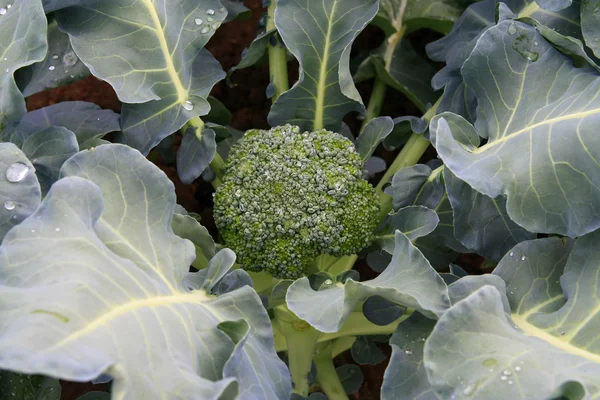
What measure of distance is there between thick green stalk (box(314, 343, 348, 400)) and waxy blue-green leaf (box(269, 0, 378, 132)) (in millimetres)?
549

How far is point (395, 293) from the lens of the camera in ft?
2.50

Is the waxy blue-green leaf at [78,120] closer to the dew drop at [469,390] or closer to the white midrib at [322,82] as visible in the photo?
the white midrib at [322,82]

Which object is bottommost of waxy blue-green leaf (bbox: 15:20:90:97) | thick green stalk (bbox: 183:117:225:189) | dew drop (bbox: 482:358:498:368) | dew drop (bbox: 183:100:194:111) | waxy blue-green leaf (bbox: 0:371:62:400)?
waxy blue-green leaf (bbox: 0:371:62:400)

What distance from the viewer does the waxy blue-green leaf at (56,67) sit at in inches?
41.8

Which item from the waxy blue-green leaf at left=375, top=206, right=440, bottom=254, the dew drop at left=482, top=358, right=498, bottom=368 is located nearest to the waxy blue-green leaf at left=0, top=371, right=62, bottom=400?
the waxy blue-green leaf at left=375, top=206, right=440, bottom=254

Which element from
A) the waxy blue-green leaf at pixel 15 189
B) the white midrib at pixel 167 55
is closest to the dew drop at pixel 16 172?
the waxy blue-green leaf at pixel 15 189

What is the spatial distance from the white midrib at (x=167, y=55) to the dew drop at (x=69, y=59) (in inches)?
6.9

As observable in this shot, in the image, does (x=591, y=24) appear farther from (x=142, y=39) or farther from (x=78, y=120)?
(x=78, y=120)

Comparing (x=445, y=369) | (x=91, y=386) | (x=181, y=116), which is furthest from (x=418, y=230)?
(x=91, y=386)

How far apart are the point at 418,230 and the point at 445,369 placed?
1.04 feet

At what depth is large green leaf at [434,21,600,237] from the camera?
828 millimetres

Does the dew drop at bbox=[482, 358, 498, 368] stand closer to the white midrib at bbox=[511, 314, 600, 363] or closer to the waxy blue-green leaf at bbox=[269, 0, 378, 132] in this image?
the white midrib at bbox=[511, 314, 600, 363]

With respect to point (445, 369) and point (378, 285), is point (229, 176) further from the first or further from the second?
point (445, 369)

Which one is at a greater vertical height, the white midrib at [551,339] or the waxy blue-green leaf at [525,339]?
the waxy blue-green leaf at [525,339]
